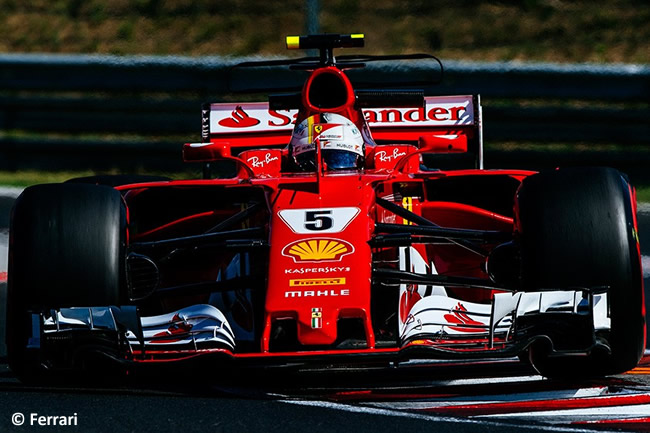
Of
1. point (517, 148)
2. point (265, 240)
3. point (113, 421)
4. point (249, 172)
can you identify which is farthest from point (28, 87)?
point (113, 421)

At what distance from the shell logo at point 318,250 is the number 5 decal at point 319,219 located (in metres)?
0.08

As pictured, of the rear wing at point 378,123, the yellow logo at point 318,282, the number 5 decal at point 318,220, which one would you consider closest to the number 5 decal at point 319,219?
the number 5 decal at point 318,220

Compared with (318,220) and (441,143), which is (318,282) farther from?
(441,143)

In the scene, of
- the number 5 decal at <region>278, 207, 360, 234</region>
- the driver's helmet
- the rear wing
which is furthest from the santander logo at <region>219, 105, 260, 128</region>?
the number 5 decal at <region>278, 207, 360, 234</region>

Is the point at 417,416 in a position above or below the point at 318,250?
below

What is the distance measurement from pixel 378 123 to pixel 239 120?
0.87m

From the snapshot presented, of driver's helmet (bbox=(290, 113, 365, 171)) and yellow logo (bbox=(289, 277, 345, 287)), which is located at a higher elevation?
driver's helmet (bbox=(290, 113, 365, 171))

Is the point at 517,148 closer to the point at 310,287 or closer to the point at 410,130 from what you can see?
the point at 410,130

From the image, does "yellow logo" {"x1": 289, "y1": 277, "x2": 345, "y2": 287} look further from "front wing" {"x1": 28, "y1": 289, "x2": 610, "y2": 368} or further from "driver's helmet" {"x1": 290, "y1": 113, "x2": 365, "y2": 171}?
"driver's helmet" {"x1": 290, "y1": 113, "x2": 365, "y2": 171}

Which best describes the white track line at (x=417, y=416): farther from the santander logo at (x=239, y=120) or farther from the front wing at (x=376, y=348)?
the santander logo at (x=239, y=120)

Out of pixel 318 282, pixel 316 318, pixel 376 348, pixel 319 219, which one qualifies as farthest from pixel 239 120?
pixel 376 348

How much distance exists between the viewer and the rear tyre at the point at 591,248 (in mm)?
5195

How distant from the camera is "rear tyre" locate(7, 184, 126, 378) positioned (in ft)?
17.2

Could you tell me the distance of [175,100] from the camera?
462 inches
